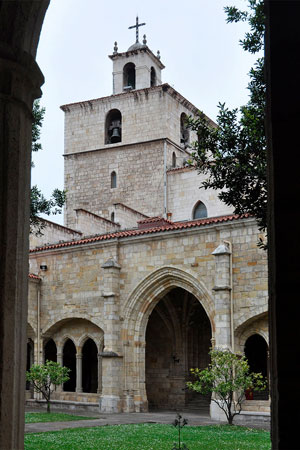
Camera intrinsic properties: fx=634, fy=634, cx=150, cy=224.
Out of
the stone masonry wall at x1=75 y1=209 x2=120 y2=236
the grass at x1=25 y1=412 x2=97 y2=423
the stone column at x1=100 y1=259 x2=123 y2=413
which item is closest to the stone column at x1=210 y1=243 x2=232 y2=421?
the stone column at x1=100 y1=259 x2=123 y2=413

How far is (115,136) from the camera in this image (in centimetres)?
3162

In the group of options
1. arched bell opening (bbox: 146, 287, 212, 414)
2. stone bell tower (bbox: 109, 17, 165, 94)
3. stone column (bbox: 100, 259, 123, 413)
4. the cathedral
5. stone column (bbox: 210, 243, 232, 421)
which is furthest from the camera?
stone bell tower (bbox: 109, 17, 165, 94)

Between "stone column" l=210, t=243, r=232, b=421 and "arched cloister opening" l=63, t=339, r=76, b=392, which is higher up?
"stone column" l=210, t=243, r=232, b=421

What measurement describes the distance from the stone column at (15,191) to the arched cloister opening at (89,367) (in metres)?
21.6

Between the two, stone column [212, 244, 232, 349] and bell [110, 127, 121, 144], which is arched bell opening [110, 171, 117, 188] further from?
stone column [212, 244, 232, 349]

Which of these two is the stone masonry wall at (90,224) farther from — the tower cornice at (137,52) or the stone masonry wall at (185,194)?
the tower cornice at (137,52)


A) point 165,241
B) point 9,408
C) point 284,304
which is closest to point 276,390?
point 284,304

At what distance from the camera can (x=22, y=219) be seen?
3.17 meters

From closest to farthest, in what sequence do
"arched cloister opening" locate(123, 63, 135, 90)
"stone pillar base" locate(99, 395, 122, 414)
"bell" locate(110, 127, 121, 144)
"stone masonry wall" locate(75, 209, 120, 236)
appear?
"stone pillar base" locate(99, 395, 122, 414)
"stone masonry wall" locate(75, 209, 120, 236)
"bell" locate(110, 127, 121, 144)
"arched cloister opening" locate(123, 63, 135, 90)

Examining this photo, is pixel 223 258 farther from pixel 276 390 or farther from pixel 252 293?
pixel 276 390

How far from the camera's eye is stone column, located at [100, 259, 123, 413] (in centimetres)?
1884

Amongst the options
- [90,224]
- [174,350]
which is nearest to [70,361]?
[174,350]

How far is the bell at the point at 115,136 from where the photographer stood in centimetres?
3158

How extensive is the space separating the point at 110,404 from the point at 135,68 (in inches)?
750
